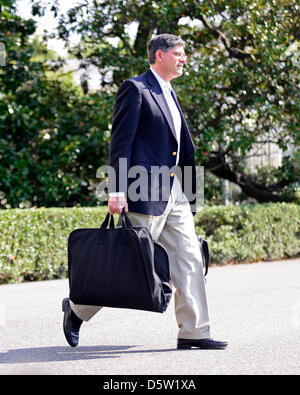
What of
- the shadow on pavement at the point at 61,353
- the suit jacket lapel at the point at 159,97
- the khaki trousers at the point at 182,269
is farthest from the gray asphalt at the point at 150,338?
the suit jacket lapel at the point at 159,97

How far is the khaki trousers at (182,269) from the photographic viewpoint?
5109 mm

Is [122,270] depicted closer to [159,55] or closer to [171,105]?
[171,105]

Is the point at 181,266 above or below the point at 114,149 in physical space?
below

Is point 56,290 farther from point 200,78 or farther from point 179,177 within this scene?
point 200,78

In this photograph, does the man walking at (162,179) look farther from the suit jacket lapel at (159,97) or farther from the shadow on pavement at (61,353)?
the shadow on pavement at (61,353)

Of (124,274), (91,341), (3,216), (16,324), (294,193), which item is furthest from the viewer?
(294,193)

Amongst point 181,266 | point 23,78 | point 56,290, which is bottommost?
point 56,290

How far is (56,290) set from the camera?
9180mm

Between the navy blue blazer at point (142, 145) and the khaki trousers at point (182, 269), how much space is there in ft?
0.40

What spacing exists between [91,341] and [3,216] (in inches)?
188

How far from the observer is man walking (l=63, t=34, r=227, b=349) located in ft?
16.4

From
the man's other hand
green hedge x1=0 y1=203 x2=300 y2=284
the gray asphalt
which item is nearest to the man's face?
the man's other hand

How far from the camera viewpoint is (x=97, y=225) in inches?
449
